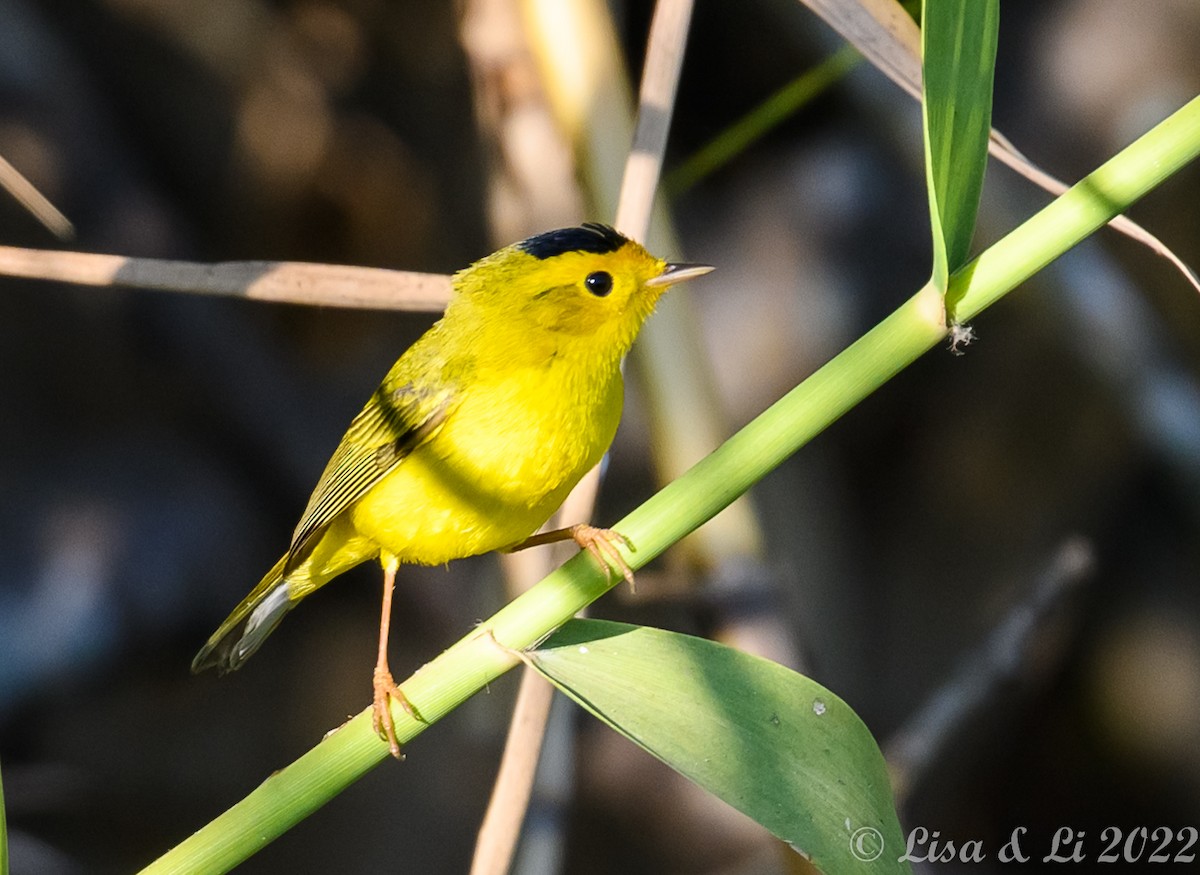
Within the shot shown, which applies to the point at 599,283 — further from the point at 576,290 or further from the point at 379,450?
the point at 379,450

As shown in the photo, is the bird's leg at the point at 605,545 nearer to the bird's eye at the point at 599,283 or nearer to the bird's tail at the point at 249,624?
the bird's eye at the point at 599,283

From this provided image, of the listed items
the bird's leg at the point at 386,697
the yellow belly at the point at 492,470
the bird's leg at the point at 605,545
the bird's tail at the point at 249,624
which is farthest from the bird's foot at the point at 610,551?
the bird's tail at the point at 249,624

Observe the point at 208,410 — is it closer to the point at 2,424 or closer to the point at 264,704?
the point at 2,424

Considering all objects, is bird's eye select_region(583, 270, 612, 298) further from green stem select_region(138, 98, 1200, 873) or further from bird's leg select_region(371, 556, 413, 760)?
green stem select_region(138, 98, 1200, 873)

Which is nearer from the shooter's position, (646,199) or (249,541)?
(646,199)

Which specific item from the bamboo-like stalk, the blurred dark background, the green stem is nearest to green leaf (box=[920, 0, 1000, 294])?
the green stem

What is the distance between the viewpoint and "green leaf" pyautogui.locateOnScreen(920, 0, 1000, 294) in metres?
1.21

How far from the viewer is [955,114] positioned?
1.27m

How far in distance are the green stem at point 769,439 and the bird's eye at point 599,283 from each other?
0.95 meters

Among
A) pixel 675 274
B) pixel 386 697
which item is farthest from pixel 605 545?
pixel 675 274

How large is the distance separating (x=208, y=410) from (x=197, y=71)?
1.04m

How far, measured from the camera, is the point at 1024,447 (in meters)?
3.50

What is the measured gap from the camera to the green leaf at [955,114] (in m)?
1.21

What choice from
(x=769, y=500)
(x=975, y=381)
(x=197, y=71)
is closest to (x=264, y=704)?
(x=769, y=500)
